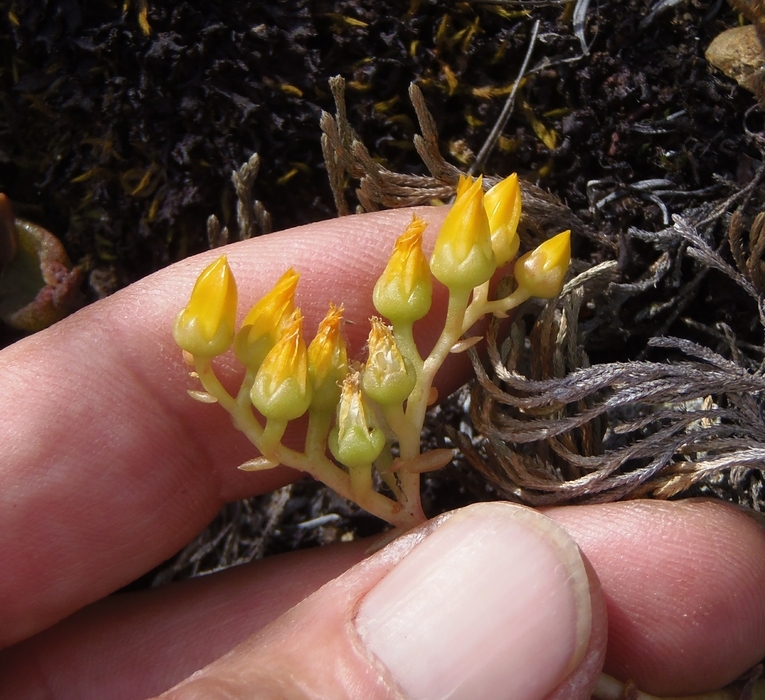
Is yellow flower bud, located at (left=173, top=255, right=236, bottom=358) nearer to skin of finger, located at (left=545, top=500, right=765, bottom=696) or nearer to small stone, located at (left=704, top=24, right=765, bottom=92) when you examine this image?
skin of finger, located at (left=545, top=500, right=765, bottom=696)

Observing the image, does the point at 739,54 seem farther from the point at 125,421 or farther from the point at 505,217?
the point at 125,421

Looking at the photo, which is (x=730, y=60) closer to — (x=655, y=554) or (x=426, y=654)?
(x=655, y=554)

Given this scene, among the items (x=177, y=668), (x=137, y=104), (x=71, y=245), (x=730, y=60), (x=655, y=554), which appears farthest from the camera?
(x=71, y=245)

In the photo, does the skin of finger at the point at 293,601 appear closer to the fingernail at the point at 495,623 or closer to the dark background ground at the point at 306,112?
the fingernail at the point at 495,623

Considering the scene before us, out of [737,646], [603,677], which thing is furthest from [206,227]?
[737,646]

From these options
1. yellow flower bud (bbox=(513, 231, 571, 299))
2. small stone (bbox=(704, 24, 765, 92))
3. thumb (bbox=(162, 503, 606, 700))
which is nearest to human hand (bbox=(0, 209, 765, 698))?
thumb (bbox=(162, 503, 606, 700))

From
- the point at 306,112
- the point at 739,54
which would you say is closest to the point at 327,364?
the point at 306,112
